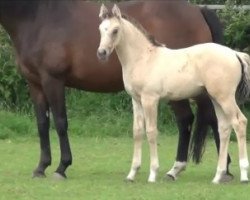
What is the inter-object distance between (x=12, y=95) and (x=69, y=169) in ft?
17.2

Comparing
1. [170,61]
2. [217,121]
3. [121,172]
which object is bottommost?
[121,172]

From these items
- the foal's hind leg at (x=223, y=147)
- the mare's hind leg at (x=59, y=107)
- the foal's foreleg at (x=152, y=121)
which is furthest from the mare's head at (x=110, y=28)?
the foal's hind leg at (x=223, y=147)

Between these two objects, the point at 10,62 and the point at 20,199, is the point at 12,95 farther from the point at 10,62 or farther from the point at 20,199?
the point at 20,199

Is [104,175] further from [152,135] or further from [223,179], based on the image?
[223,179]

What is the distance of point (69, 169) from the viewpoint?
10172mm

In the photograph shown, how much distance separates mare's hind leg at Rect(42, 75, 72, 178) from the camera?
30.1ft

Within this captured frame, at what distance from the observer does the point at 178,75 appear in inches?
335

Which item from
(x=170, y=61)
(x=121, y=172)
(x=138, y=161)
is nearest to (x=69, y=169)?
(x=121, y=172)

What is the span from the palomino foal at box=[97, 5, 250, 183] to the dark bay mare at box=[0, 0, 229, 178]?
0.80 meters

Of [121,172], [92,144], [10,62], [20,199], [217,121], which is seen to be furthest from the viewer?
[10,62]

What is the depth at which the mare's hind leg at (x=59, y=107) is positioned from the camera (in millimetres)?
9188

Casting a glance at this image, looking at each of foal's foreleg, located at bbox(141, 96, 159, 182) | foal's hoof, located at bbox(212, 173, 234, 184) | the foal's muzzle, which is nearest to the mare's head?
the foal's muzzle

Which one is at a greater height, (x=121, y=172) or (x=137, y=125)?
(x=137, y=125)

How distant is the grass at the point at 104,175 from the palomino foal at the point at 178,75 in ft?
1.48
